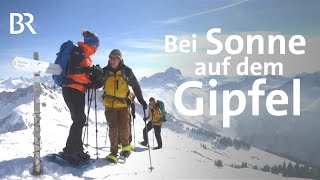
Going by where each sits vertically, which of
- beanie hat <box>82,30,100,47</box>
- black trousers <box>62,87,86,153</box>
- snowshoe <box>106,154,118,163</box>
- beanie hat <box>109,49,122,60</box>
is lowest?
snowshoe <box>106,154,118,163</box>

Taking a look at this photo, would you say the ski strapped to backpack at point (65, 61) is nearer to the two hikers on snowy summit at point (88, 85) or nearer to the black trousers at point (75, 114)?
the two hikers on snowy summit at point (88, 85)

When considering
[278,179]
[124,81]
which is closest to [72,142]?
[124,81]

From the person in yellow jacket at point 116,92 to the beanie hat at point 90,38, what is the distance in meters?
0.60

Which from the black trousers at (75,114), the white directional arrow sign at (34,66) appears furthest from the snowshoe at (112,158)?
the white directional arrow sign at (34,66)

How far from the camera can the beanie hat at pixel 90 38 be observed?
990 centimetres

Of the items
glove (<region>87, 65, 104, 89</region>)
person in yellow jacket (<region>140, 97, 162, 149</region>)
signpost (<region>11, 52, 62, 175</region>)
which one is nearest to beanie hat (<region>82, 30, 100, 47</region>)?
glove (<region>87, 65, 104, 89</region>)

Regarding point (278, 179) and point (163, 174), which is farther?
point (278, 179)

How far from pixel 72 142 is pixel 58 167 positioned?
99 centimetres

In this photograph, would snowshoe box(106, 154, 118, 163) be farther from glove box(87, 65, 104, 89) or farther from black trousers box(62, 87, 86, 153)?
glove box(87, 65, 104, 89)

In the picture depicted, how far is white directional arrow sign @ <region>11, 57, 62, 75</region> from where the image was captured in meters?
7.88

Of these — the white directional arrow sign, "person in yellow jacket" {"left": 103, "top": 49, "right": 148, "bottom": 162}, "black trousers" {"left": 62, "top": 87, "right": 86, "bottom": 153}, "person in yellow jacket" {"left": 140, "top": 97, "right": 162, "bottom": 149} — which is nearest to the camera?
the white directional arrow sign

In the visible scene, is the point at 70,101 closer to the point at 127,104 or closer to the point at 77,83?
the point at 77,83

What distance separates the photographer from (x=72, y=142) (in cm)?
991

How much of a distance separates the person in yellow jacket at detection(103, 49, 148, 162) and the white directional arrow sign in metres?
1.49
